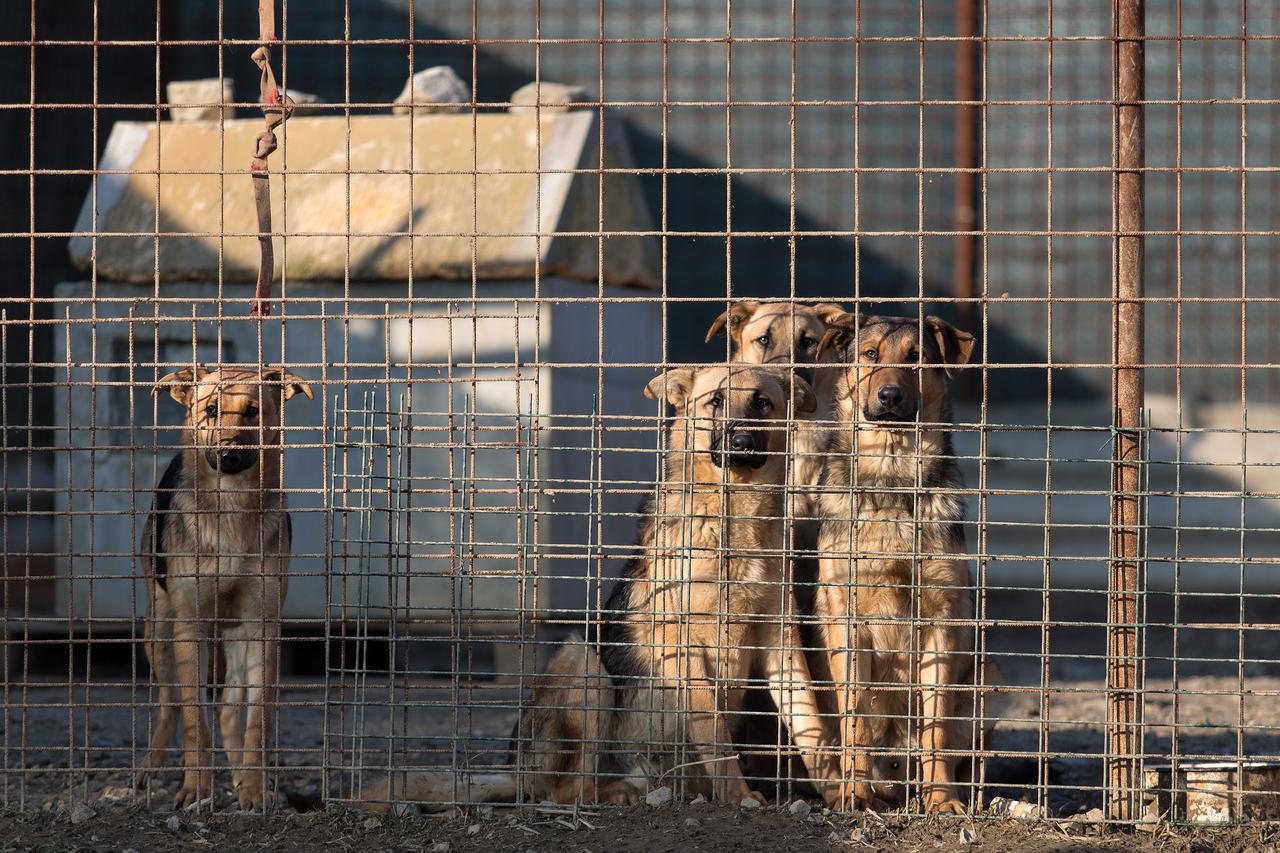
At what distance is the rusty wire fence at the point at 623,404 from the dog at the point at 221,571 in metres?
0.04

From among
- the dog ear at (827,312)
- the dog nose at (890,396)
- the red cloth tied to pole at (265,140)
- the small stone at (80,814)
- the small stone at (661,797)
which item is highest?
the red cloth tied to pole at (265,140)

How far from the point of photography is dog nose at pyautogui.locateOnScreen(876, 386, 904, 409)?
19.2ft

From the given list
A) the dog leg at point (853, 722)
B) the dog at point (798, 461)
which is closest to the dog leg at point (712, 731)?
the dog at point (798, 461)

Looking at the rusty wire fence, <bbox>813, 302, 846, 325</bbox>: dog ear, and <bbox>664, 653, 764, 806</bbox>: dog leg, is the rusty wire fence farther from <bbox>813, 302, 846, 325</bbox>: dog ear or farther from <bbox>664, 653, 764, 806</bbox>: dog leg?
<bbox>813, 302, 846, 325</bbox>: dog ear

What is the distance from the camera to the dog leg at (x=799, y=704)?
566 centimetres

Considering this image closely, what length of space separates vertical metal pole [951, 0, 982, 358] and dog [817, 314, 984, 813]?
18.0 ft

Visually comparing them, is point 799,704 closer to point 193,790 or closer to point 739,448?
point 739,448

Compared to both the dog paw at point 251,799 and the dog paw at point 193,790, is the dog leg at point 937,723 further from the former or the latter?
the dog paw at point 193,790

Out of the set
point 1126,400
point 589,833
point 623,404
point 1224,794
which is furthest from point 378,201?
point 1224,794

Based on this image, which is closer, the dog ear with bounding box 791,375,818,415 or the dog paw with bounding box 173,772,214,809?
the dog paw with bounding box 173,772,214,809

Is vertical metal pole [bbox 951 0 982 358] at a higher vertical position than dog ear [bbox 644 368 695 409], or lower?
higher

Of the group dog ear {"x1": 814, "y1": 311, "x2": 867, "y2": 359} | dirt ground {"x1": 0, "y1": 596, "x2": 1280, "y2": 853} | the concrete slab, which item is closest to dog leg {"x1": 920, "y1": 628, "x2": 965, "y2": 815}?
dirt ground {"x1": 0, "y1": 596, "x2": 1280, "y2": 853}

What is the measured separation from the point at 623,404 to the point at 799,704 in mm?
3992

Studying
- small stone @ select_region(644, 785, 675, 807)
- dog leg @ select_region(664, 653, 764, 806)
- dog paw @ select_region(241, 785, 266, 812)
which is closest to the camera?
small stone @ select_region(644, 785, 675, 807)
